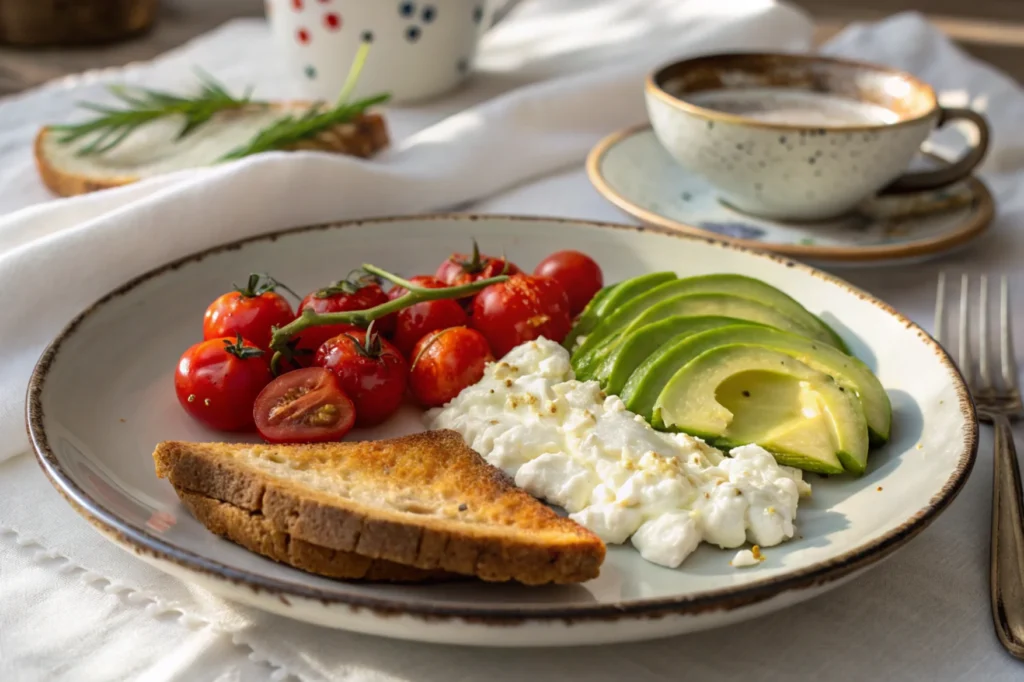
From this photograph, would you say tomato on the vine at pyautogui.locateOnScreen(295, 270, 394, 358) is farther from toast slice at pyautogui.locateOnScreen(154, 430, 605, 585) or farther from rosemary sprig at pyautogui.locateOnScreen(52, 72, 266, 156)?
rosemary sprig at pyautogui.locateOnScreen(52, 72, 266, 156)

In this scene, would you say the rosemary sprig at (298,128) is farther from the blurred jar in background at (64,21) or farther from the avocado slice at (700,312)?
the blurred jar in background at (64,21)

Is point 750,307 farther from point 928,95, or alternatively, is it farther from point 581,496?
point 928,95

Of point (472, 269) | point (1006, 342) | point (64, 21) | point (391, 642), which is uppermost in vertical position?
point (64, 21)

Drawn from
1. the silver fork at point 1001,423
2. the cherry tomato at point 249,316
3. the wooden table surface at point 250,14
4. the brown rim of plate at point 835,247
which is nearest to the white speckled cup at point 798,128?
the brown rim of plate at point 835,247

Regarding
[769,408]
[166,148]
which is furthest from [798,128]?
[166,148]

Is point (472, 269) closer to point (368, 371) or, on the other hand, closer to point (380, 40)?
point (368, 371)

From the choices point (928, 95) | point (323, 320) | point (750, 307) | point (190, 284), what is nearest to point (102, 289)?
point (190, 284)

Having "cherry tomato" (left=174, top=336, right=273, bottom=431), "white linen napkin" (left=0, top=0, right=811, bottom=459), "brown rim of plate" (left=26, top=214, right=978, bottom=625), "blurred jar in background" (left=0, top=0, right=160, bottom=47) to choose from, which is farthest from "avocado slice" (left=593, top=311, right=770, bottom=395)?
"blurred jar in background" (left=0, top=0, right=160, bottom=47)
